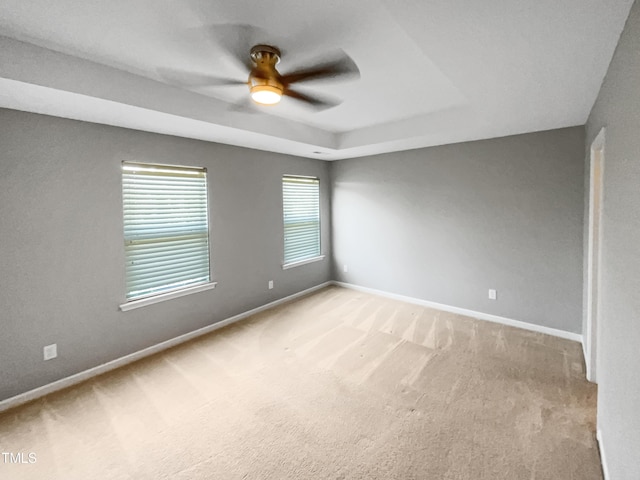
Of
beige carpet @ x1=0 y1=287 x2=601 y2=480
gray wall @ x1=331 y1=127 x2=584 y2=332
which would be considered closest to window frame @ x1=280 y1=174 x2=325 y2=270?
gray wall @ x1=331 y1=127 x2=584 y2=332

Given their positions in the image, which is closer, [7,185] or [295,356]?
[7,185]

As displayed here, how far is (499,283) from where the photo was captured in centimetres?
371

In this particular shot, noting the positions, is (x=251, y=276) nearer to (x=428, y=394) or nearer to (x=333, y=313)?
(x=333, y=313)

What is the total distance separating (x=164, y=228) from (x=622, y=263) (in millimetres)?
3584

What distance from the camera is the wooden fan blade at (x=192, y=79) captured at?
7.25 feet

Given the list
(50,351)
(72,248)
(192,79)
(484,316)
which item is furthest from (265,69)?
(484,316)

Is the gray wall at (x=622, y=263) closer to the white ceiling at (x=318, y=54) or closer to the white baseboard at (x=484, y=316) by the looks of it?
the white ceiling at (x=318, y=54)

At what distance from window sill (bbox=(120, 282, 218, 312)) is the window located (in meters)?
1.39

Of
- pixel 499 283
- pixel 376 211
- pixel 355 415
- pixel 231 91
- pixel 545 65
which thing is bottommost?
pixel 355 415

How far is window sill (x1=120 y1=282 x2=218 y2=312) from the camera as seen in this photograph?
9.57 ft

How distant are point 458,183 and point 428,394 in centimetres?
273

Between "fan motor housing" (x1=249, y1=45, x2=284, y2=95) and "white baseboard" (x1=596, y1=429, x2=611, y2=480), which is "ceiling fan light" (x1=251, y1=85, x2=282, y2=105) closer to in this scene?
"fan motor housing" (x1=249, y1=45, x2=284, y2=95)

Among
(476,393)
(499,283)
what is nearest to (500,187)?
(499,283)

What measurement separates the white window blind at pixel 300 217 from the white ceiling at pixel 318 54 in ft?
5.71
